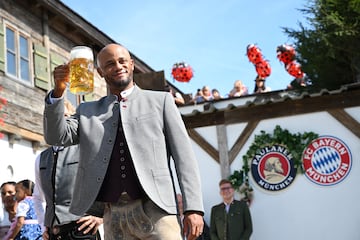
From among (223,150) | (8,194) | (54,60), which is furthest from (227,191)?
(54,60)

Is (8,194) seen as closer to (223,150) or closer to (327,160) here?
(223,150)

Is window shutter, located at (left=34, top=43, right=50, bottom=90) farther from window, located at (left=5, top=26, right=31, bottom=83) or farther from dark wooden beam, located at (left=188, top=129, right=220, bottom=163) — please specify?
dark wooden beam, located at (left=188, top=129, right=220, bottom=163)

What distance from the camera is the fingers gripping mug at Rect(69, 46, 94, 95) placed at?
3270 millimetres

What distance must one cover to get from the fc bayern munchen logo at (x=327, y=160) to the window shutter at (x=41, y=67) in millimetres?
6396

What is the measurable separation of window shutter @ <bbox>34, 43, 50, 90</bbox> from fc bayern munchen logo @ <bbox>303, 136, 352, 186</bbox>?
6396 millimetres

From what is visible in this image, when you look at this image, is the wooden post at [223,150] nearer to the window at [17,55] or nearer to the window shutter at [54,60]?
the window at [17,55]

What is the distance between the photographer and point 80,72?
10.8 ft

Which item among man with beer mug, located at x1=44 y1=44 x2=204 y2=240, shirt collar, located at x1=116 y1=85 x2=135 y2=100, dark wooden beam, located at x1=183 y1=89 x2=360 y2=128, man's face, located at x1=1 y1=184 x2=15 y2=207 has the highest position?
dark wooden beam, located at x1=183 y1=89 x2=360 y2=128

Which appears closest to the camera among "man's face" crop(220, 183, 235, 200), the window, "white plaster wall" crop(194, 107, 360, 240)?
"man's face" crop(220, 183, 235, 200)

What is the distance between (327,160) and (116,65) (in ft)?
22.9

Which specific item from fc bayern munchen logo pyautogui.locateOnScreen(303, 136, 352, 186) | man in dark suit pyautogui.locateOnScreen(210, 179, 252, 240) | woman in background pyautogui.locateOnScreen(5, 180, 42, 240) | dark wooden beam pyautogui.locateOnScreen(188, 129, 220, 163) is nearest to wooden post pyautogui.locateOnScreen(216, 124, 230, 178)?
dark wooden beam pyautogui.locateOnScreen(188, 129, 220, 163)

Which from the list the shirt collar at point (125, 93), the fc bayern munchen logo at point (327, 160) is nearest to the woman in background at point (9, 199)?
the shirt collar at point (125, 93)

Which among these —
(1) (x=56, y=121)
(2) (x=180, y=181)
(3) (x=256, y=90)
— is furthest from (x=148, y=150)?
(3) (x=256, y=90)

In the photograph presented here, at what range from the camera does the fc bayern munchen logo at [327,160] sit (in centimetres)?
947
